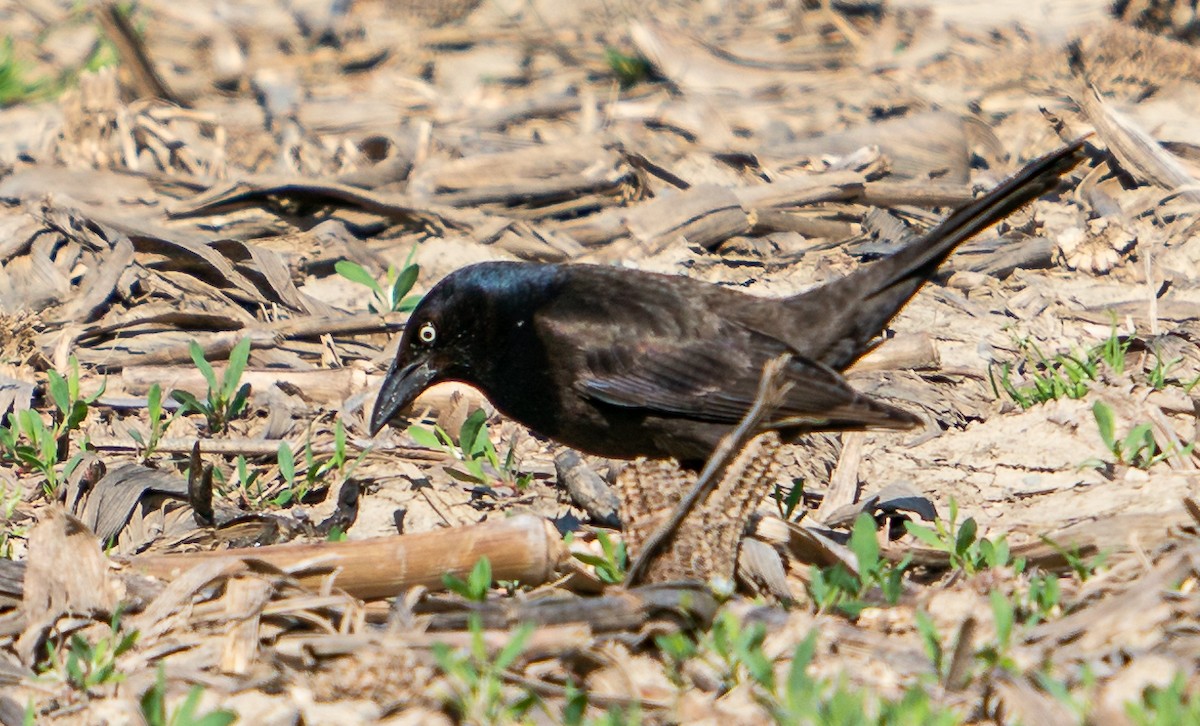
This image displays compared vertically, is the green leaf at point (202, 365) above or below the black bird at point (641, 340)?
below

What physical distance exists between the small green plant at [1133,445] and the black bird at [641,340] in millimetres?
810

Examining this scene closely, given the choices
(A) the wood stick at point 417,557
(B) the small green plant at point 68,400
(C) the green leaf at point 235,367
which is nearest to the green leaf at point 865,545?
(A) the wood stick at point 417,557

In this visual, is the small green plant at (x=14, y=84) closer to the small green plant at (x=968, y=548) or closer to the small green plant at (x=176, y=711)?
the small green plant at (x=176, y=711)

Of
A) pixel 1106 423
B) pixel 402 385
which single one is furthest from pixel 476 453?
pixel 1106 423

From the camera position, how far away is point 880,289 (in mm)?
5082

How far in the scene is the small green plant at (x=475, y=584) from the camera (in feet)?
11.5

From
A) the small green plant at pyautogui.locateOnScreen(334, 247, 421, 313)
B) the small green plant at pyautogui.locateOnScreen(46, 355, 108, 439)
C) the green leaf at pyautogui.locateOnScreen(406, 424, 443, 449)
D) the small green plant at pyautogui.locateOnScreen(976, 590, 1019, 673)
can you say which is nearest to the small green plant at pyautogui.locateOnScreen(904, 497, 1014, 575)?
the small green plant at pyautogui.locateOnScreen(976, 590, 1019, 673)

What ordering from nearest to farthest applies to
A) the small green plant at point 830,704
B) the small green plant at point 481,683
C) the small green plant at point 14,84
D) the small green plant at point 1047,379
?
1. the small green plant at point 830,704
2. the small green plant at point 481,683
3. the small green plant at point 1047,379
4. the small green plant at point 14,84

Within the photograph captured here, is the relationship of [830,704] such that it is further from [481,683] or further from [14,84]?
[14,84]

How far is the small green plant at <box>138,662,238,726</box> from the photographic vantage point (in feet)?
9.73

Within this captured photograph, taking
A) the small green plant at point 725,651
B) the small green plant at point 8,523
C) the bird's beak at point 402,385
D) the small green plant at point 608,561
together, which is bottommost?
the small green plant at point 8,523

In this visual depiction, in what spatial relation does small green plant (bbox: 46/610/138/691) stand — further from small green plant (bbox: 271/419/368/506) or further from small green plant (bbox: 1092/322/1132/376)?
small green plant (bbox: 1092/322/1132/376)

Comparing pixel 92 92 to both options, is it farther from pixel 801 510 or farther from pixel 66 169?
pixel 801 510

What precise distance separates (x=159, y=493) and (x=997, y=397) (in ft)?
9.76
